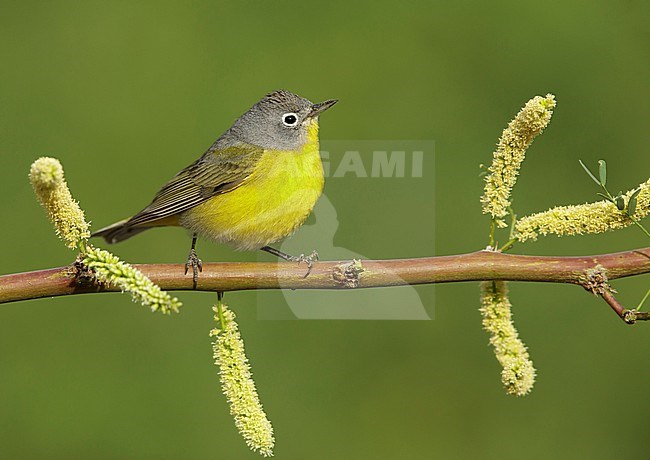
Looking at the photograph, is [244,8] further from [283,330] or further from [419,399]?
[419,399]

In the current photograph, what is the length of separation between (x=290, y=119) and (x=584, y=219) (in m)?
1.62

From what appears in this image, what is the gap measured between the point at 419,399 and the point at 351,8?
286 cm

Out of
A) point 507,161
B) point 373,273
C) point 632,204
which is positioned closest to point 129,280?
point 373,273

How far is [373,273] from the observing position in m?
1.98

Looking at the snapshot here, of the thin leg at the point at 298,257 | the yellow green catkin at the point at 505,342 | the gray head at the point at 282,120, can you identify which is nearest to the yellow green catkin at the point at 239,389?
the thin leg at the point at 298,257

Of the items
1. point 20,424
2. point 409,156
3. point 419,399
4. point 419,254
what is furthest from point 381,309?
point 20,424

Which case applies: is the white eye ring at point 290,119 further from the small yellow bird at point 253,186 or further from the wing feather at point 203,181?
the wing feather at point 203,181

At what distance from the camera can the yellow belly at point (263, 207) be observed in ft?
9.77

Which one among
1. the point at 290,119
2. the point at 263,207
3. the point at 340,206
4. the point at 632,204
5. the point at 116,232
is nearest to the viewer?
the point at 632,204

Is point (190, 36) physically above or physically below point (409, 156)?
above

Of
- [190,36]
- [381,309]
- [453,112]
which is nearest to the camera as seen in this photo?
[381,309]

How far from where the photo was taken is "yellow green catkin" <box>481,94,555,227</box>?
1.87 meters

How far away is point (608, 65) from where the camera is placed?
18.1 ft

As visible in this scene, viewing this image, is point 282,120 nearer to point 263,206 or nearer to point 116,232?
point 263,206
